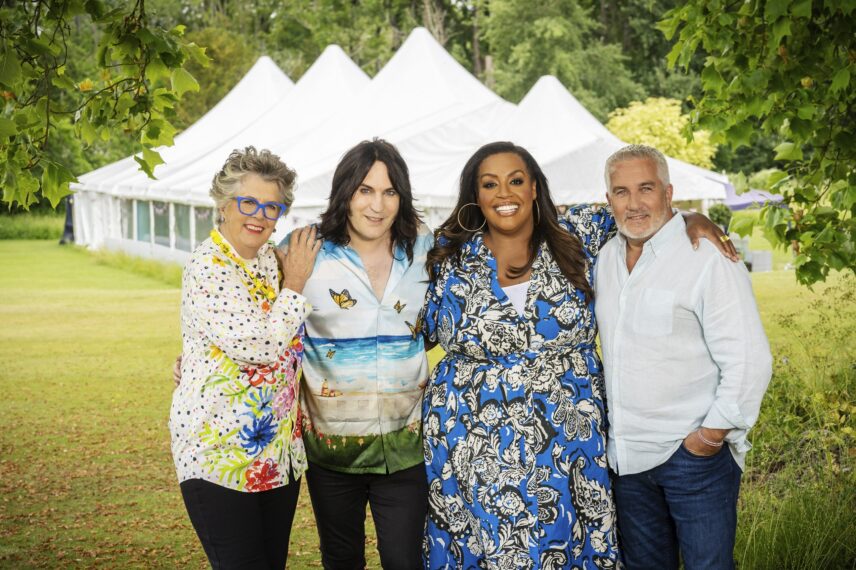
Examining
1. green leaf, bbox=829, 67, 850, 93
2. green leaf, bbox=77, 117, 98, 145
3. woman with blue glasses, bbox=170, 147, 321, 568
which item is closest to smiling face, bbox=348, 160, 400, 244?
woman with blue glasses, bbox=170, 147, 321, 568

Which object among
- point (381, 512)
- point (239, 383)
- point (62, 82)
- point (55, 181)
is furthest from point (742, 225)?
point (62, 82)

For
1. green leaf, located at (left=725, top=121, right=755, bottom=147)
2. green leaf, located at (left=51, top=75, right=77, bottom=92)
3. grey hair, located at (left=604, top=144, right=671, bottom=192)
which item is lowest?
grey hair, located at (left=604, top=144, right=671, bottom=192)

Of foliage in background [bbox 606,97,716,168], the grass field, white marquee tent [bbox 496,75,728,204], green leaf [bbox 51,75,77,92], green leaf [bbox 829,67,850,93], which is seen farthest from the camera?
foliage in background [bbox 606,97,716,168]

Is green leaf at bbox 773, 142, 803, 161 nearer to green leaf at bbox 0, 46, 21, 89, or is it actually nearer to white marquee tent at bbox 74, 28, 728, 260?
green leaf at bbox 0, 46, 21, 89

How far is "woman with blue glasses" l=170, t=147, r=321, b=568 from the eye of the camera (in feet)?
10.2

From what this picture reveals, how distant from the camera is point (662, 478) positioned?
331 cm

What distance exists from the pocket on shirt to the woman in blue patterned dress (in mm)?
241

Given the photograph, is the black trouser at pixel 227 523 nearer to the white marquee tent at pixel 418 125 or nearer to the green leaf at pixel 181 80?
the green leaf at pixel 181 80

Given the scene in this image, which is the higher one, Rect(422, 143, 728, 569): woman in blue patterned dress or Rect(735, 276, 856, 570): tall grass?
Rect(422, 143, 728, 569): woman in blue patterned dress

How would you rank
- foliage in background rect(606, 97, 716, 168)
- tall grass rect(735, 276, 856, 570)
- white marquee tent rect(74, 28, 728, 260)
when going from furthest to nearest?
foliage in background rect(606, 97, 716, 168)
white marquee tent rect(74, 28, 728, 260)
tall grass rect(735, 276, 856, 570)

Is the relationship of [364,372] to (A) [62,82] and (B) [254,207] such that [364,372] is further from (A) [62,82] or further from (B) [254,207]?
(A) [62,82]

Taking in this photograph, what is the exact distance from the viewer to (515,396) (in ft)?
11.1

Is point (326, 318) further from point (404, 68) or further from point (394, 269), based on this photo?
point (404, 68)

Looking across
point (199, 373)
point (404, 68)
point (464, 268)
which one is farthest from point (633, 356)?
point (404, 68)
